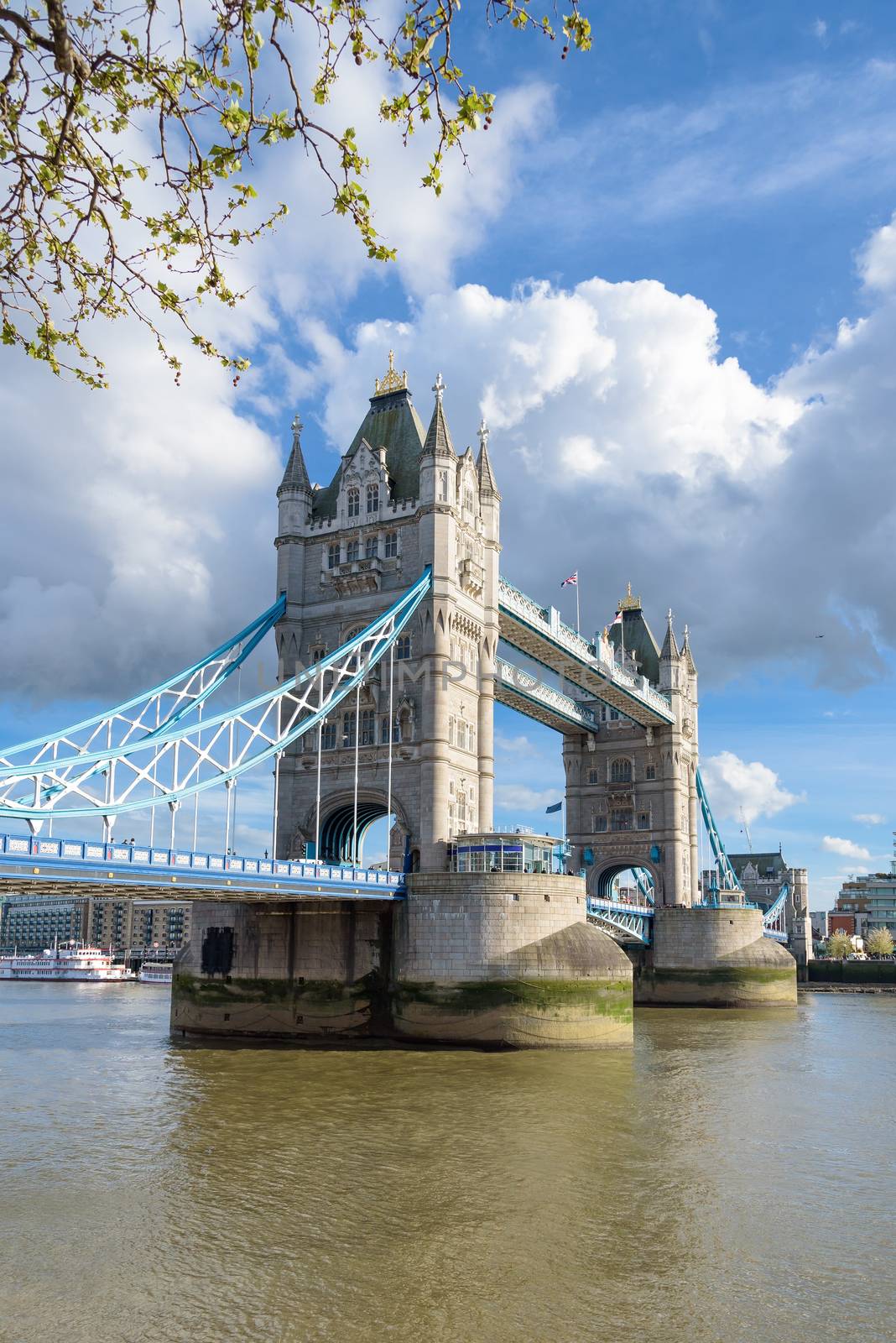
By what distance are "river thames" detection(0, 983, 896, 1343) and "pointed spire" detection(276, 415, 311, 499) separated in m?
24.6

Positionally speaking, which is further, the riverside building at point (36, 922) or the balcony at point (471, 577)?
the riverside building at point (36, 922)

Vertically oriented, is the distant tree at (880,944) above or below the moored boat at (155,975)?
above

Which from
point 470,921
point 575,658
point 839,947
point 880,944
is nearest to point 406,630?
point 470,921

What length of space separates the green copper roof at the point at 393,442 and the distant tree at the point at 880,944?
84207mm

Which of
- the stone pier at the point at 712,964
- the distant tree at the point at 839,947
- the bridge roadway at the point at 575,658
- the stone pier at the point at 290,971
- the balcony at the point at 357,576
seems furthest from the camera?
the distant tree at the point at 839,947

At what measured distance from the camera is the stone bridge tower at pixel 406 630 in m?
42.6

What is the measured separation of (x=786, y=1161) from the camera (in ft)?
67.5

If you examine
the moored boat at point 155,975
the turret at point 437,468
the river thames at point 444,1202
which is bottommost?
the moored boat at point 155,975

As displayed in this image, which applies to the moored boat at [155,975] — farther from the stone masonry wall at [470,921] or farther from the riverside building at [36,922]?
the riverside building at [36,922]

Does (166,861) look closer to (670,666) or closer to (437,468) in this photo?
(437,468)

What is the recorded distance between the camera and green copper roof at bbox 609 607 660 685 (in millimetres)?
74688

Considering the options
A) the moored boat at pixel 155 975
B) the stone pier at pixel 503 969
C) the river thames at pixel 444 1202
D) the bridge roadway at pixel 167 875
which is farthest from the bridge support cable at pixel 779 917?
the river thames at pixel 444 1202

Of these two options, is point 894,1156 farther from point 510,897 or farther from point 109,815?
point 109,815

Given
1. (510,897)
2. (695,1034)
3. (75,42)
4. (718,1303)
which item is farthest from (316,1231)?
(695,1034)
